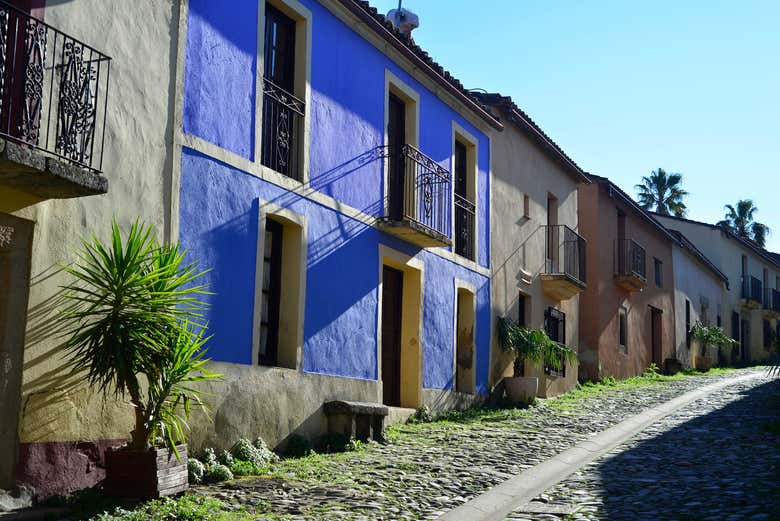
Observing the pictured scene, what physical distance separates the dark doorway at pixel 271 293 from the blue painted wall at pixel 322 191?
402mm

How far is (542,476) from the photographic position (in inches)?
426

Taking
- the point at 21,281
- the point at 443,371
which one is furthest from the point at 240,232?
the point at 443,371

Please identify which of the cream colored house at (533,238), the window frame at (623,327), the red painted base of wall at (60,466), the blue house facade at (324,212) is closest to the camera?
the red painted base of wall at (60,466)

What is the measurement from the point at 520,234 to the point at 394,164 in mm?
6021

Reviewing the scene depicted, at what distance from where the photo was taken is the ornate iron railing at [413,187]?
15.3m

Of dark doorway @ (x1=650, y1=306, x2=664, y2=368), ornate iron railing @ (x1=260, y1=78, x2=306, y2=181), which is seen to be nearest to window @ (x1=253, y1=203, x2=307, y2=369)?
ornate iron railing @ (x1=260, y1=78, x2=306, y2=181)

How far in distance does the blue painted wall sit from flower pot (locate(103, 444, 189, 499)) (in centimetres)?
252

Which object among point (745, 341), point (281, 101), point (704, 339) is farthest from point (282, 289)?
point (745, 341)

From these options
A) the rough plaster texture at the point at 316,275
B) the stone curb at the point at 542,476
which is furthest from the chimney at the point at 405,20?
the stone curb at the point at 542,476

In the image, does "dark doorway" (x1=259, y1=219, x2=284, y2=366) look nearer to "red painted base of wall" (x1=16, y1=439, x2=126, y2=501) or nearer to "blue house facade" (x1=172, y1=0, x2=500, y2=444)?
"blue house facade" (x1=172, y1=0, x2=500, y2=444)

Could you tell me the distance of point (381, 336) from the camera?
1487 cm

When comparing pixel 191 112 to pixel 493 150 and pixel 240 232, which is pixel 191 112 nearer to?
pixel 240 232

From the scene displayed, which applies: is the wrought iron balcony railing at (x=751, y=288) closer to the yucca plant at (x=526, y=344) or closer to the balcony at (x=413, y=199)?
the yucca plant at (x=526, y=344)

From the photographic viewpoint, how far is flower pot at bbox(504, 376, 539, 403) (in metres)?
18.7
